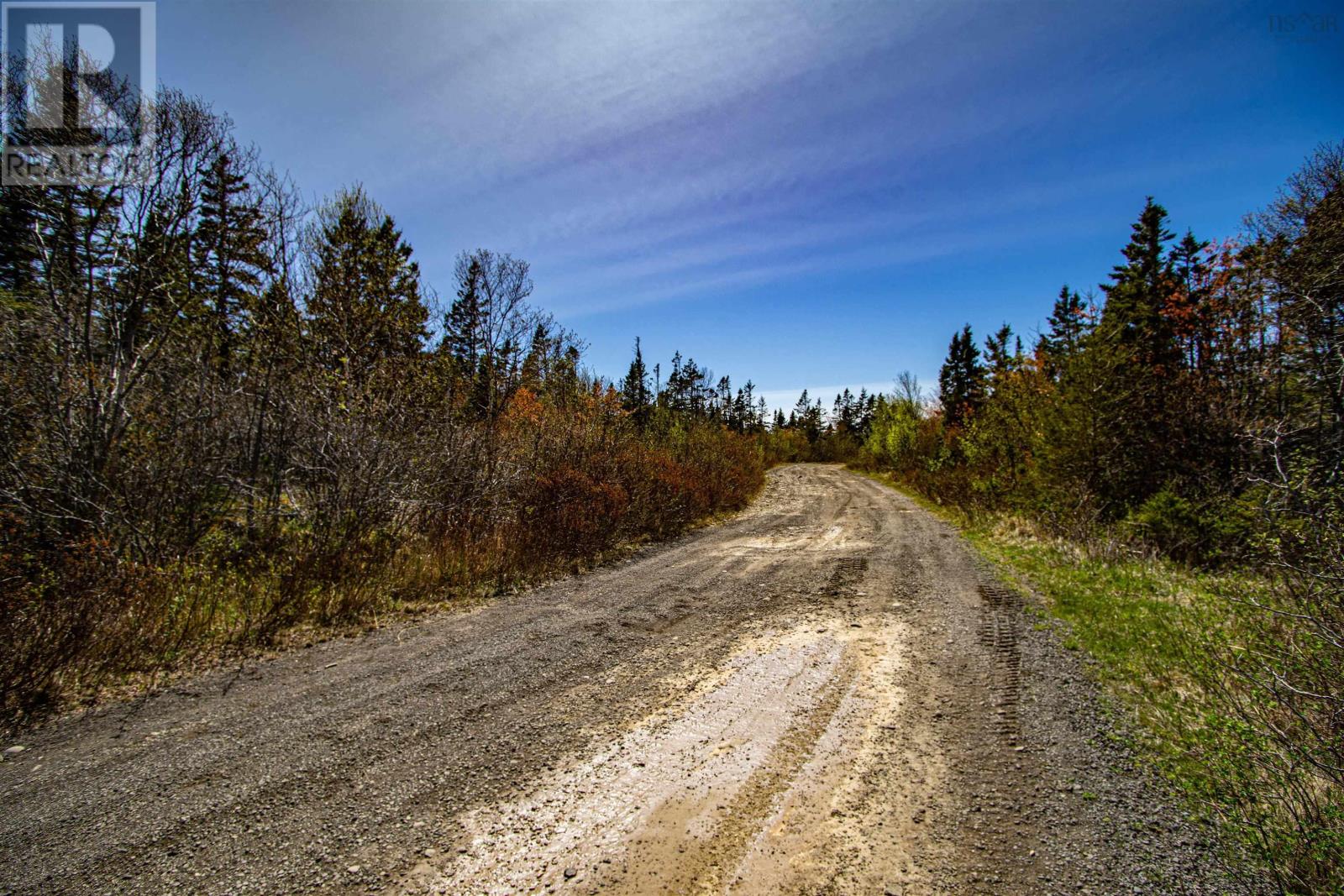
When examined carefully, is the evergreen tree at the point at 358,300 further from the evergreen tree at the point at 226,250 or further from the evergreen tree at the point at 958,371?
the evergreen tree at the point at 958,371

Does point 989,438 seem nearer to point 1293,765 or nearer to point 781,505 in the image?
point 781,505

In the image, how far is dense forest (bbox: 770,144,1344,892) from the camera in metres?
2.95

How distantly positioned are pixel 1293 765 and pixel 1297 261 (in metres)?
11.5

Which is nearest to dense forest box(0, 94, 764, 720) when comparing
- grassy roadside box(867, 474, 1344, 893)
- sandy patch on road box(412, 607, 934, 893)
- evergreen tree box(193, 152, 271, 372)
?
evergreen tree box(193, 152, 271, 372)

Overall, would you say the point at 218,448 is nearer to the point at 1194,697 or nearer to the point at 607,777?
the point at 607,777

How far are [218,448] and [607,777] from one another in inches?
293

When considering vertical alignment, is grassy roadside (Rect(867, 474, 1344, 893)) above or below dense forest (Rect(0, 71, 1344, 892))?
below

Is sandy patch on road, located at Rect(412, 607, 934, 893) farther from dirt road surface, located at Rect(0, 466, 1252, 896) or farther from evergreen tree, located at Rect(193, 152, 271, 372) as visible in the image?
evergreen tree, located at Rect(193, 152, 271, 372)

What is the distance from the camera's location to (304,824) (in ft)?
8.92

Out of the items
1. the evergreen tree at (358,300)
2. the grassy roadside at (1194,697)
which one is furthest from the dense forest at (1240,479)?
the evergreen tree at (358,300)

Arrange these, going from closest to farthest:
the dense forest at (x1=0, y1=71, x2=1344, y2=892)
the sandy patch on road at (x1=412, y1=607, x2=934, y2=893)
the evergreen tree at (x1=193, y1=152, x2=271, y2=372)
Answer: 1. the sandy patch on road at (x1=412, y1=607, x2=934, y2=893)
2. the dense forest at (x1=0, y1=71, x2=1344, y2=892)
3. the evergreen tree at (x1=193, y1=152, x2=271, y2=372)

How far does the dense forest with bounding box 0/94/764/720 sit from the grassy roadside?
7.52 meters

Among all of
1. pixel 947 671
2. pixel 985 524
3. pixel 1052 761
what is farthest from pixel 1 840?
pixel 985 524

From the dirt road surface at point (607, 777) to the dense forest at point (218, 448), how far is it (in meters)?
1.32
